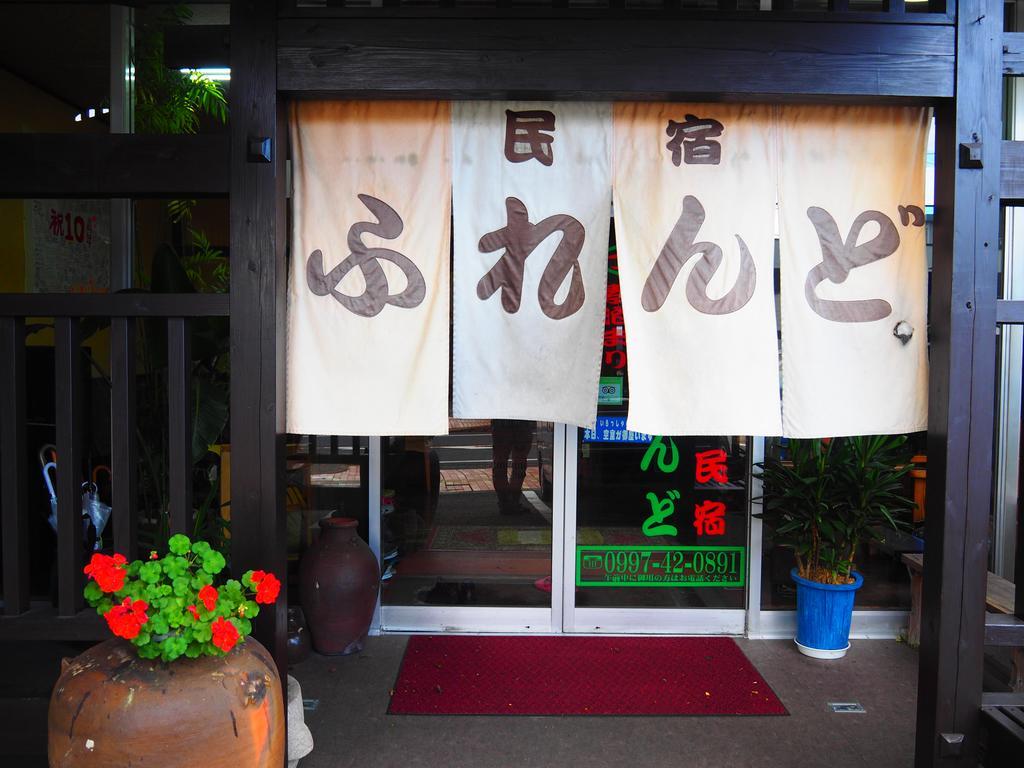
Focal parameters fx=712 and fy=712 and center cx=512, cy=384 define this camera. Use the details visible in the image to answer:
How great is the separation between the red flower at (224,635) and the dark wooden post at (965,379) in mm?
2959

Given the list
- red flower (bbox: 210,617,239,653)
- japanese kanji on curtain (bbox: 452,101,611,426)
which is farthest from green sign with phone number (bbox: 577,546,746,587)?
red flower (bbox: 210,617,239,653)


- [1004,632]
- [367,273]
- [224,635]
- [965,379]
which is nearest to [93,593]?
[224,635]

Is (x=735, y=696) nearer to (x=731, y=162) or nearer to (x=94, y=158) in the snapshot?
(x=731, y=162)

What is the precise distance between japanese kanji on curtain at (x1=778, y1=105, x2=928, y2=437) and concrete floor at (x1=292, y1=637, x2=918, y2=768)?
6.32 feet

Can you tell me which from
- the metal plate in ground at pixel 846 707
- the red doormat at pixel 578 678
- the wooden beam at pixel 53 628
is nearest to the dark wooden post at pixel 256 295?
the wooden beam at pixel 53 628

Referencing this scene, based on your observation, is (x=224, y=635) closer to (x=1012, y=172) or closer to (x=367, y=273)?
(x=367, y=273)

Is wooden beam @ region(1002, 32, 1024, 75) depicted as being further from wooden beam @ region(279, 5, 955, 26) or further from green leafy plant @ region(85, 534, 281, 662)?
green leafy plant @ region(85, 534, 281, 662)

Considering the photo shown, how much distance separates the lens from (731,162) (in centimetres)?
337

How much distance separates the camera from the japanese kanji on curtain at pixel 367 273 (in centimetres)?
334

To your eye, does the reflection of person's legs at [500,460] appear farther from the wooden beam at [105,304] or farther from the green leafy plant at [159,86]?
the green leafy plant at [159,86]

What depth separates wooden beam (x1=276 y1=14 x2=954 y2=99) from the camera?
10.0 ft

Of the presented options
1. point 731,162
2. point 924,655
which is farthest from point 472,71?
point 924,655

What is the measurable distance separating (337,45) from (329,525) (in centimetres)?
325

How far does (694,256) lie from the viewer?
11.0ft
